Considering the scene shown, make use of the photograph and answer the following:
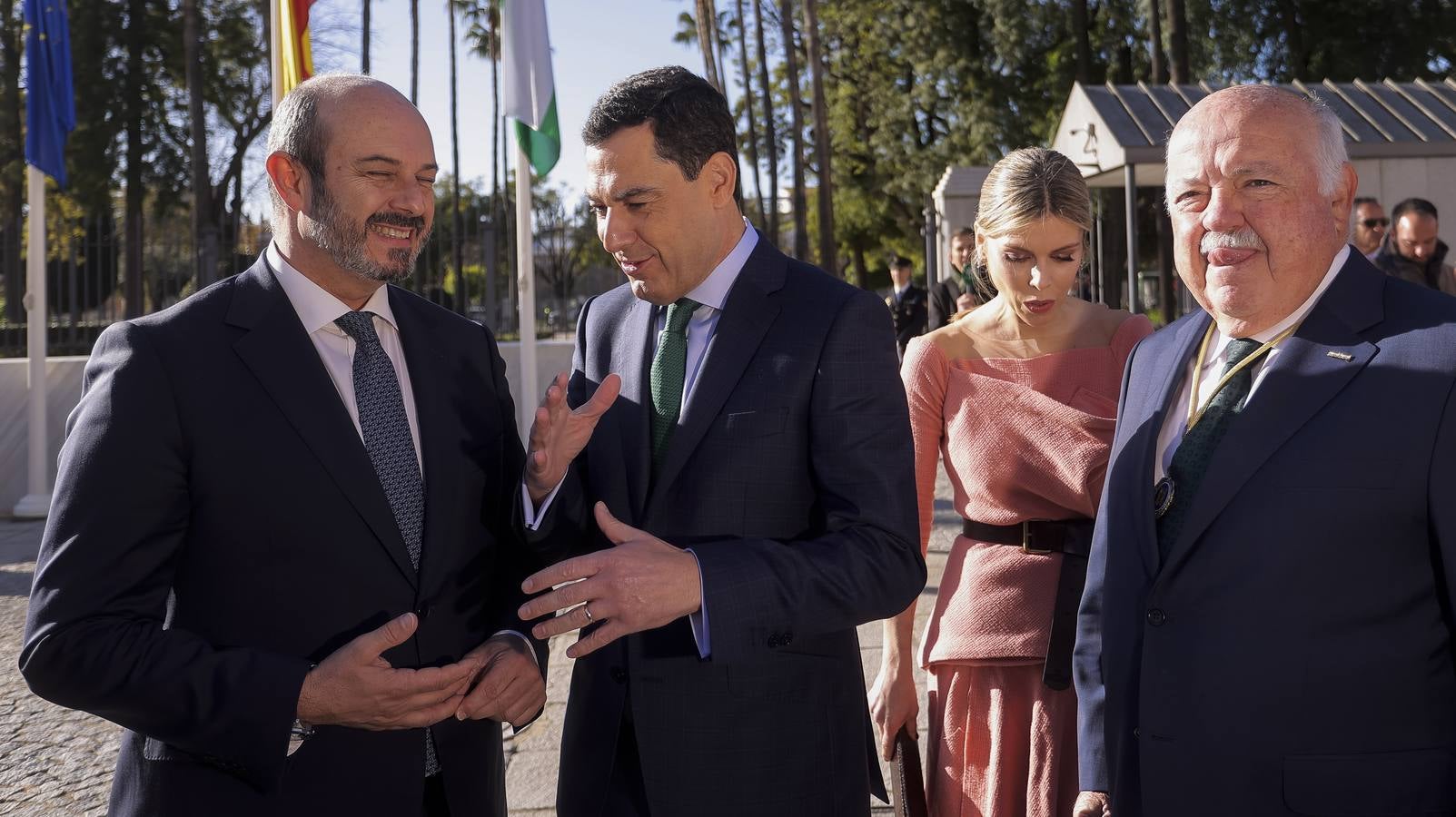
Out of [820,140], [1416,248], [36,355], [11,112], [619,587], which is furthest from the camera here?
[11,112]

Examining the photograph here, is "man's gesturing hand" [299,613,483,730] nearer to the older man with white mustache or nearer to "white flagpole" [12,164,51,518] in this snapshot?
the older man with white mustache

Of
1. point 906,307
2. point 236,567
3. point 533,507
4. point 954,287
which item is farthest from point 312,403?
point 906,307

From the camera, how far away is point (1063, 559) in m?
2.63

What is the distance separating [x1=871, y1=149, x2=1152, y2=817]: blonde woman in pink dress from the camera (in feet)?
8.55

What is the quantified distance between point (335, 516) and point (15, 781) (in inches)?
122

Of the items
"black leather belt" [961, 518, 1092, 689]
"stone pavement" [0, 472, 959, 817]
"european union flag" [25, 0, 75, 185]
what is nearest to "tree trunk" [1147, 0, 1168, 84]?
"european union flag" [25, 0, 75, 185]

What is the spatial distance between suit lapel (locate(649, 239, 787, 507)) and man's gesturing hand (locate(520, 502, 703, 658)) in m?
0.25

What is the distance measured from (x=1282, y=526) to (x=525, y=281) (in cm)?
813

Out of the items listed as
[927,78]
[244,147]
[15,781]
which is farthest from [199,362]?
[244,147]

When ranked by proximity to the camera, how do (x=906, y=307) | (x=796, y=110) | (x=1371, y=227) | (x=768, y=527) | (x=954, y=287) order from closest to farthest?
(x=768, y=527)
(x=1371, y=227)
(x=954, y=287)
(x=906, y=307)
(x=796, y=110)

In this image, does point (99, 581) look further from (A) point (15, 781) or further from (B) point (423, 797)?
(A) point (15, 781)

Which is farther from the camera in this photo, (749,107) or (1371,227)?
(749,107)

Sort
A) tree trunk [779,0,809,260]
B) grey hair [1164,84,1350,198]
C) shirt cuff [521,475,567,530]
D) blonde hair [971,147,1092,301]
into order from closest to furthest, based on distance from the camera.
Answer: grey hair [1164,84,1350,198] < shirt cuff [521,475,567,530] < blonde hair [971,147,1092,301] < tree trunk [779,0,809,260]

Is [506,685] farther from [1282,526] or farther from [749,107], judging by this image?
[749,107]
